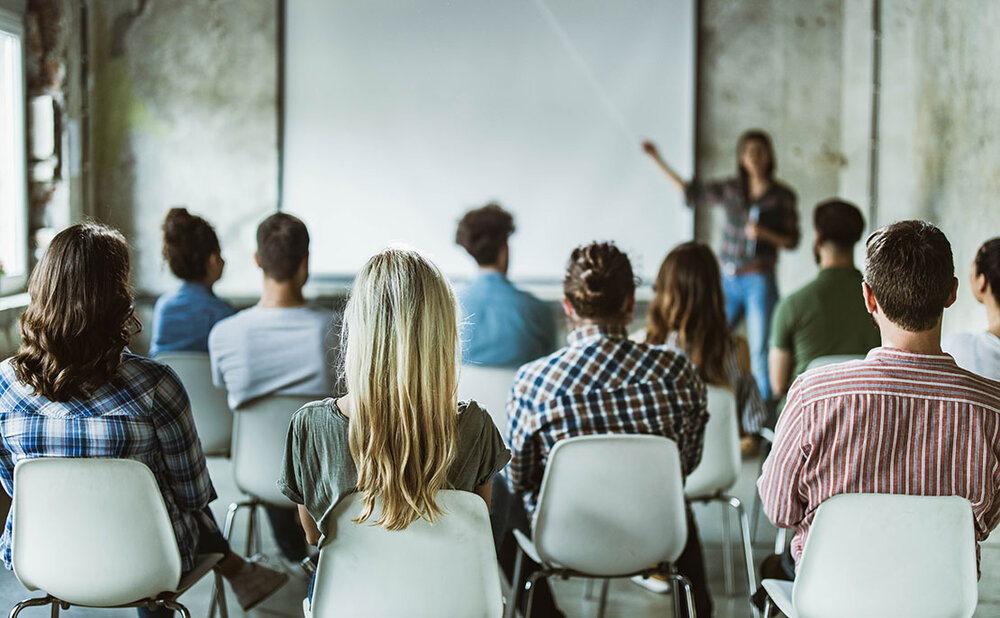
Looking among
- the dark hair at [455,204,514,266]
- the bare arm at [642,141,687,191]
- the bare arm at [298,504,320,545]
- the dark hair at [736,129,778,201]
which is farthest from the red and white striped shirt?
the bare arm at [642,141,687,191]

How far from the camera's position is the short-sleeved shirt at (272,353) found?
3.00m

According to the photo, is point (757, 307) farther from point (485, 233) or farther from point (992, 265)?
point (992, 265)

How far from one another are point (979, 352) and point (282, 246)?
204 centimetres

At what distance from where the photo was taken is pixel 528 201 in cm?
568

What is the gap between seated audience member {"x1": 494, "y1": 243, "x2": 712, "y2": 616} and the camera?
7.62 ft

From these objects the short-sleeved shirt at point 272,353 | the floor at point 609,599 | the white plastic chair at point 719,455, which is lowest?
the floor at point 609,599

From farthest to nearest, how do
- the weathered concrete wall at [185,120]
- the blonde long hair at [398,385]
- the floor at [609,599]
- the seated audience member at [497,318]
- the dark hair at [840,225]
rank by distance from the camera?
the weathered concrete wall at [185,120]
the dark hair at [840,225]
the seated audience member at [497,318]
the floor at [609,599]
the blonde long hair at [398,385]

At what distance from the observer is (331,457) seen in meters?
1.76

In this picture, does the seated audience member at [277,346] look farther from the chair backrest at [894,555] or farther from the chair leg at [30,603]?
the chair backrest at [894,555]

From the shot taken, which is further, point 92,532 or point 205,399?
point 205,399

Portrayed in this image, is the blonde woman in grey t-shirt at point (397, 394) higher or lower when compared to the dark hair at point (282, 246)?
lower

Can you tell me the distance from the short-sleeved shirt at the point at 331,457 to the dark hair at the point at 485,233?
167cm

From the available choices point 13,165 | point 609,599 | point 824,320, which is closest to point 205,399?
point 609,599

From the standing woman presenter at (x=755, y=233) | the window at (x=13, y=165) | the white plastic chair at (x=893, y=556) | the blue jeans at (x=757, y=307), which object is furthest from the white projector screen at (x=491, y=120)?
the white plastic chair at (x=893, y=556)
